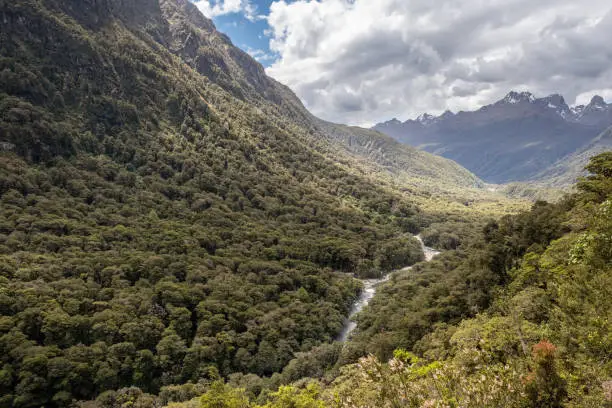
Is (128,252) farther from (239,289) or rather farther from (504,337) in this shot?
(504,337)

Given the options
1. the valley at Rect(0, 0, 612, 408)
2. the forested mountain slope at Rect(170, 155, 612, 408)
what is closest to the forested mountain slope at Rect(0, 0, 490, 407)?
the valley at Rect(0, 0, 612, 408)

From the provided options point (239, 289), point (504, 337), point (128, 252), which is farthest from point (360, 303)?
point (504, 337)

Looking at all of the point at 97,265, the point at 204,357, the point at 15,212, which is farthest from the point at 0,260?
the point at 204,357

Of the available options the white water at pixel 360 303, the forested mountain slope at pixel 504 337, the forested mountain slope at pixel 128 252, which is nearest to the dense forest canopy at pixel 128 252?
the forested mountain slope at pixel 128 252

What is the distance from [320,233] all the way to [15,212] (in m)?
112

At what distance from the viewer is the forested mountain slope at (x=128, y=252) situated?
67.9m

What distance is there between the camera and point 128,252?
10656 centimetres

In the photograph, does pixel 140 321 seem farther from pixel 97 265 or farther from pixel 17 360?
pixel 97 265

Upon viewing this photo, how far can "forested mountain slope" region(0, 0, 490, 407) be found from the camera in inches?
2675

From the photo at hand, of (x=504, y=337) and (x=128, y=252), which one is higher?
(x=504, y=337)

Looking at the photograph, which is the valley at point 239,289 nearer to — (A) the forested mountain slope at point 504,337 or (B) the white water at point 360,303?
(A) the forested mountain slope at point 504,337

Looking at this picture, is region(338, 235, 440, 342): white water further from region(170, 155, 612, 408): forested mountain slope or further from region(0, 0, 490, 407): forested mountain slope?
region(170, 155, 612, 408): forested mountain slope

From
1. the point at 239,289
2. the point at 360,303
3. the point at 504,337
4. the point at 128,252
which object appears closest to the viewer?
the point at 504,337

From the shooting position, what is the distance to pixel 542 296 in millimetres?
39031
